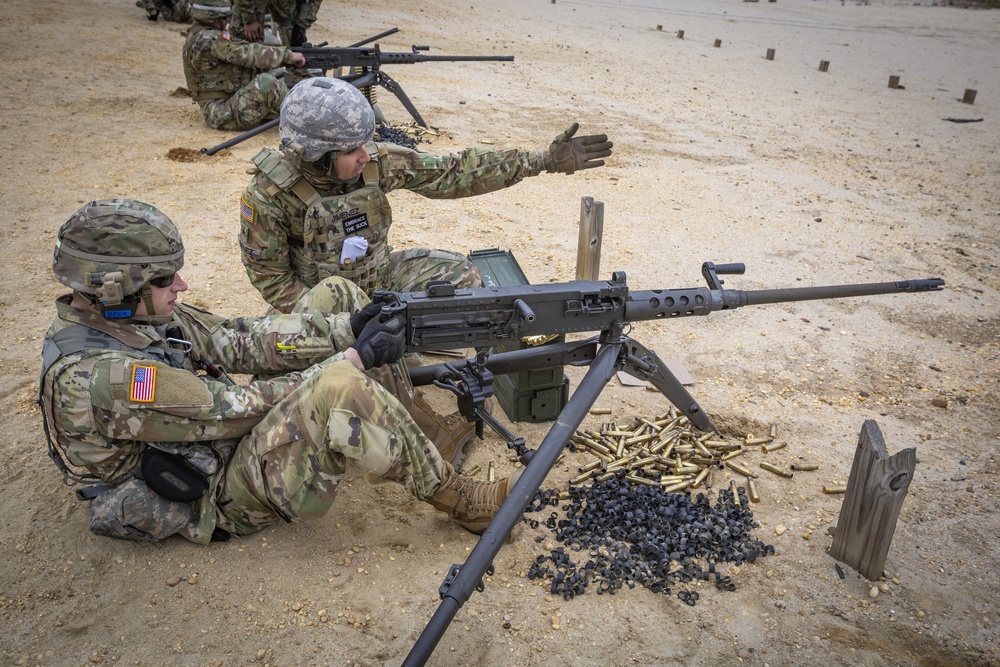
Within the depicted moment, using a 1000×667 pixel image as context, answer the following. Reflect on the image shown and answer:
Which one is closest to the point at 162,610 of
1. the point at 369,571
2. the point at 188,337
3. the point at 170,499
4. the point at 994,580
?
the point at 170,499

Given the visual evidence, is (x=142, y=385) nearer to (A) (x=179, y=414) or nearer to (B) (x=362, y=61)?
(A) (x=179, y=414)

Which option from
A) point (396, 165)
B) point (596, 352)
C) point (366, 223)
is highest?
point (396, 165)

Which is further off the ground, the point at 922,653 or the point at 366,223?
the point at 366,223

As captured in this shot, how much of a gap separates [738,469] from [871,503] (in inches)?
40.0

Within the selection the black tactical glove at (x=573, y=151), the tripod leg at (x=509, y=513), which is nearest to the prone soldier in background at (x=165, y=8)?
the black tactical glove at (x=573, y=151)

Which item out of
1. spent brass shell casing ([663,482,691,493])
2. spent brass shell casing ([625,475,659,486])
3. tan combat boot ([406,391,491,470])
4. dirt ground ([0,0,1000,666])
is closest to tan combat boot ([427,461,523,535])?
dirt ground ([0,0,1000,666])

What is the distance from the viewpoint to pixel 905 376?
6078 millimetres

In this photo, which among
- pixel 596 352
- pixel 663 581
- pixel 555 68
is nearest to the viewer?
pixel 663 581

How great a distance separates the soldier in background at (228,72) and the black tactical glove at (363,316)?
25.0 ft

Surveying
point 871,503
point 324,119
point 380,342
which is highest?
point 324,119

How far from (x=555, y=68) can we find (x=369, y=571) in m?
14.6

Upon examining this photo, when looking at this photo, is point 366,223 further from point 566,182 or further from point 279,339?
point 566,182

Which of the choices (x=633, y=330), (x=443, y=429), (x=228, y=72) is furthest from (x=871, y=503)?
(x=228, y=72)

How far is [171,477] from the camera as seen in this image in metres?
3.54
